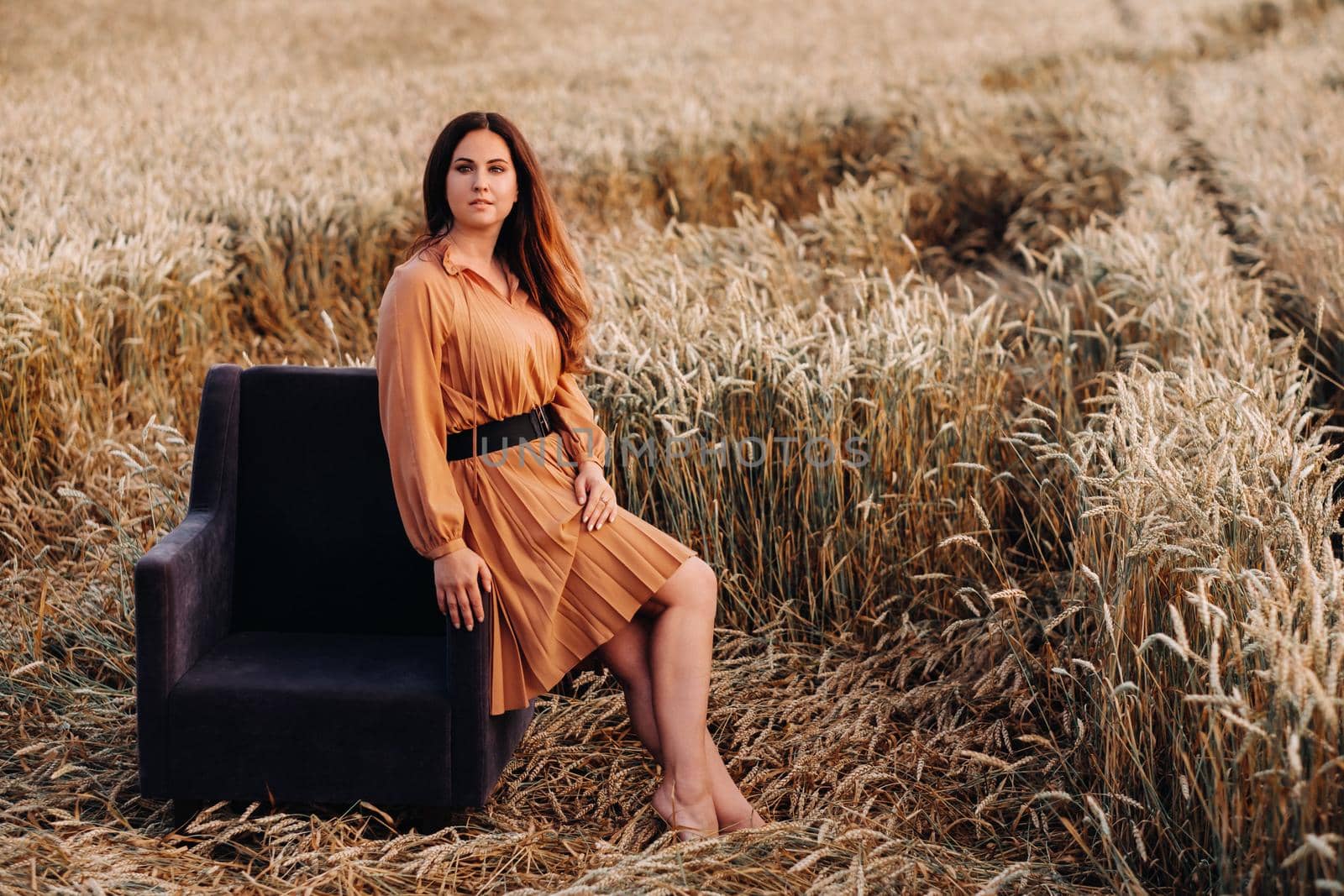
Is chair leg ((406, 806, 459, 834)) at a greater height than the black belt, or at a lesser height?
lesser

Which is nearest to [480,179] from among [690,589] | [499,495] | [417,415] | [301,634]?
[417,415]

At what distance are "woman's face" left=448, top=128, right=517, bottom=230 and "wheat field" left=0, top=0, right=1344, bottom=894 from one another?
68 cm

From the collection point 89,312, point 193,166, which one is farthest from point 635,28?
point 89,312

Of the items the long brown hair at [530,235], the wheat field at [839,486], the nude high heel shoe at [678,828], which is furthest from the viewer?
the long brown hair at [530,235]

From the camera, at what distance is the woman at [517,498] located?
1923 millimetres

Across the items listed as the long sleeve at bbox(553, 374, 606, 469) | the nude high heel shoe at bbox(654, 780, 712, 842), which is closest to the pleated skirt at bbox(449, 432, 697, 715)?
the long sleeve at bbox(553, 374, 606, 469)

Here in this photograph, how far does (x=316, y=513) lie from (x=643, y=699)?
683mm

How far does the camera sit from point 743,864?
1.87 metres

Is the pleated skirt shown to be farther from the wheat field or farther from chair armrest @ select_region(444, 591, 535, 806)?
the wheat field

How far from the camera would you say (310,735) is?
1944 millimetres

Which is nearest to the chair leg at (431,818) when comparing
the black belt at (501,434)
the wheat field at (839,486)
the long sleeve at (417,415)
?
the wheat field at (839,486)

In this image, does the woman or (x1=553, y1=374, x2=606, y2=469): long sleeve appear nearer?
the woman

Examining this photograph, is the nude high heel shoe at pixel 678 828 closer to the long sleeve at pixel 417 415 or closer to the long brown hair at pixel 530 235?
the long sleeve at pixel 417 415

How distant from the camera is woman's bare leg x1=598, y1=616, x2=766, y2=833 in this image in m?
2.05
